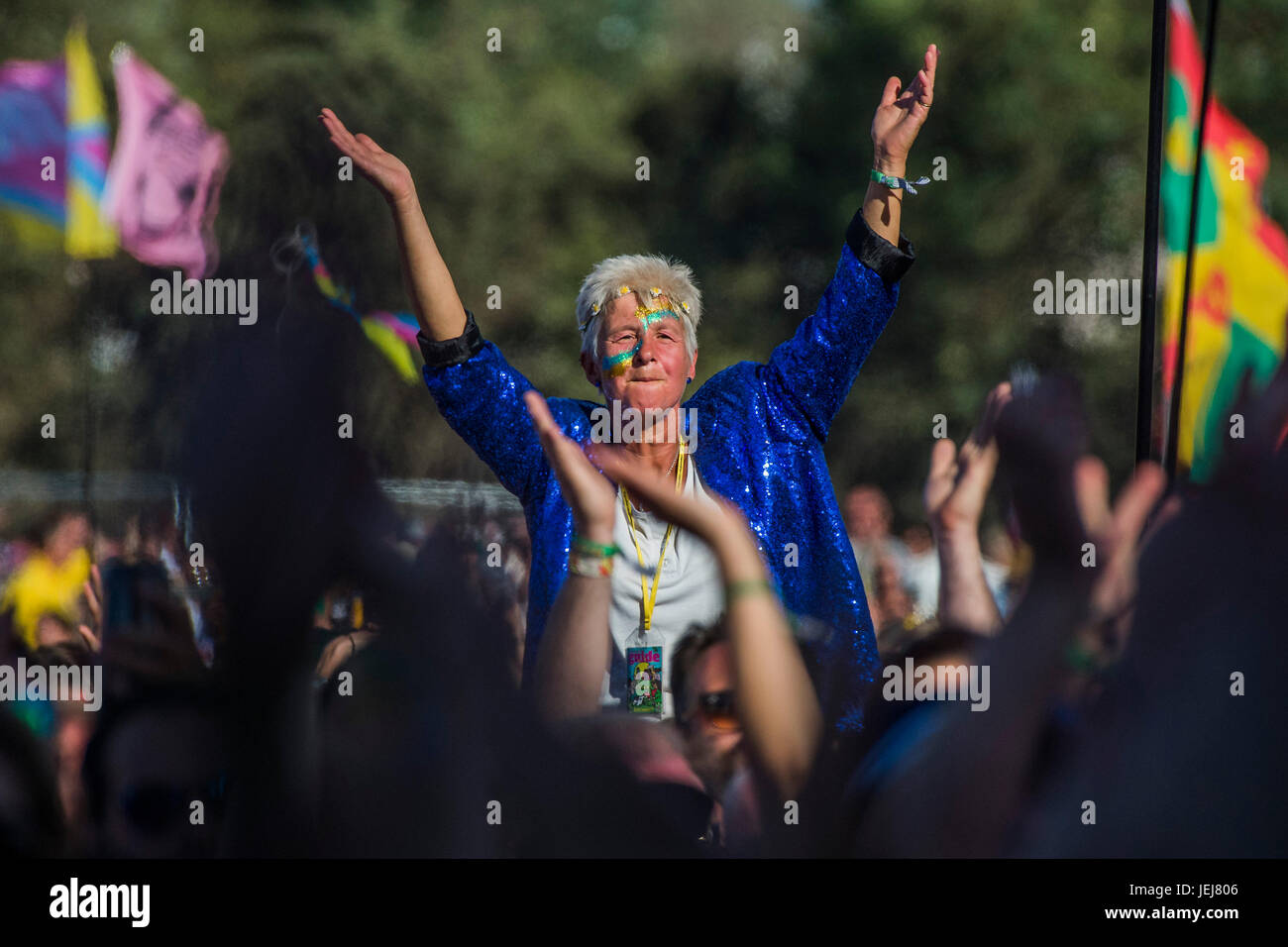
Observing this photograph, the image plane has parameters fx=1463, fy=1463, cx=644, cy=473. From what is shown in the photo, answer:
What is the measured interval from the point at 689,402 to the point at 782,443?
16 cm

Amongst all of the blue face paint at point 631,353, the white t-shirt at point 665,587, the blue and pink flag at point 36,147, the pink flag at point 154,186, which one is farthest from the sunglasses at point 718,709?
the pink flag at point 154,186

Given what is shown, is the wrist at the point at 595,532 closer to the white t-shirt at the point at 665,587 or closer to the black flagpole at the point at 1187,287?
the white t-shirt at the point at 665,587

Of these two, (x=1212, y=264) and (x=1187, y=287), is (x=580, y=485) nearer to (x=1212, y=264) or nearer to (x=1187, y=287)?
(x=1187, y=287)

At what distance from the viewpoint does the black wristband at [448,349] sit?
2221 mm

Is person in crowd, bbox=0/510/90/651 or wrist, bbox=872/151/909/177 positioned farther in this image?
person in crowd, bbox=0/510/90/651

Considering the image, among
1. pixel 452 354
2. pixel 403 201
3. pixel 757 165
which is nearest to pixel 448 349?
pixel 452 354

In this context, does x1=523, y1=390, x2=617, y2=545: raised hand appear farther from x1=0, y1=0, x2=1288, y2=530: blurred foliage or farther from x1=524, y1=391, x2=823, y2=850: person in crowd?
x1=0, y1=0, x2=1288, y2=530: blurred foliage

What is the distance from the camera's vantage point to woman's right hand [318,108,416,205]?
213cm

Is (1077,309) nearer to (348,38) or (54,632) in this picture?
(54,632)

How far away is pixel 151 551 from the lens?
3.52 meters

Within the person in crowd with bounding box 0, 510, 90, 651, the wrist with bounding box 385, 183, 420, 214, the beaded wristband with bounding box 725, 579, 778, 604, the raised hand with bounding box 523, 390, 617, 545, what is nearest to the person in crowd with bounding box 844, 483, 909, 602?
the person in crowd with bounding box 0, 510, 90, 651

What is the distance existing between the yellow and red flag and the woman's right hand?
1152 mm

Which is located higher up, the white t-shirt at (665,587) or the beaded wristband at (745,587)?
the white t-shirt at (665,587)

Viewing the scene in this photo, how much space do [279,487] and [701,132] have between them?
7.84 metres
